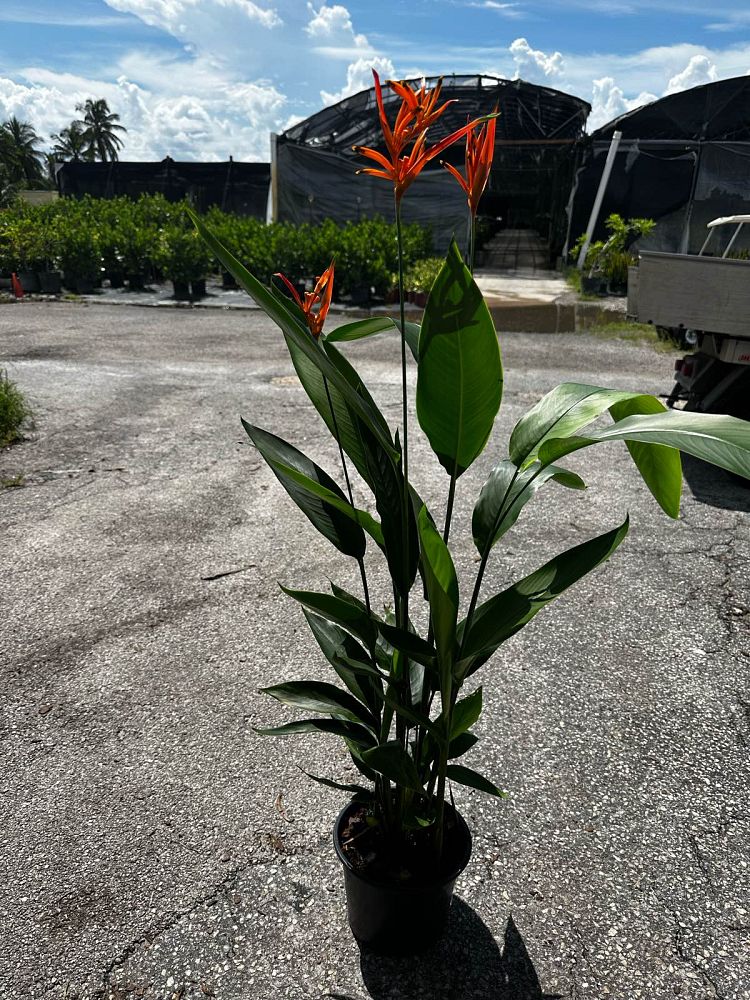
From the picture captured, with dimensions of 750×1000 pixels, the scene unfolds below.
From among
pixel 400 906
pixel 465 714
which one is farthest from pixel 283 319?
pixel 400 906

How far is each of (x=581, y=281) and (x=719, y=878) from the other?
46.7ft

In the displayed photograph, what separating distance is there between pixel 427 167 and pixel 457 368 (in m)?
19.2

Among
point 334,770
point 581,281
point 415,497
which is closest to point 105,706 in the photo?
point 334,770

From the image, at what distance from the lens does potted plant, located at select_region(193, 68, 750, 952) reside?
104 centimetres

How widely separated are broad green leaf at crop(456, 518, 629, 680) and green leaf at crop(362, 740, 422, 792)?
22cm

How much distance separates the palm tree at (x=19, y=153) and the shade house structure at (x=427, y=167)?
101ft

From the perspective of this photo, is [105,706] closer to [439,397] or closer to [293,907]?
[293,907]

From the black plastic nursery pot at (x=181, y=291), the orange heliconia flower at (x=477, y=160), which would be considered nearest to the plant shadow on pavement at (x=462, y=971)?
the orange heliconia flower at (x=477, y=160)

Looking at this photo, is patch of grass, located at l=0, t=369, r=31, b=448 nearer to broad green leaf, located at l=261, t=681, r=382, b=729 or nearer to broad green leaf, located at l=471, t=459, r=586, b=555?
broad green leaf, located at l=261, t=681, r=382, b=729

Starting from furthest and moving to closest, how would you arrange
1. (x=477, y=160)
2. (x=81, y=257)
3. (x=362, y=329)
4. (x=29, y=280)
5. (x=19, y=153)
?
(x=19, y=153)
(x=29, y=280)
(x=81, y=257)
(x=362, y=329)
(x=477, y=160)

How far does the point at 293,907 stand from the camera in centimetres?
181

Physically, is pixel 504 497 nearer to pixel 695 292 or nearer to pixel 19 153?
pixel 695 292

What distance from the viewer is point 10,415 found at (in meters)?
5.47

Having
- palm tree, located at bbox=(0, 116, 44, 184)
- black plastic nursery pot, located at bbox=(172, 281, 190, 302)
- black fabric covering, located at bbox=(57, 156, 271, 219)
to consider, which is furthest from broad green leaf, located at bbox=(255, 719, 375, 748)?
palm tree, located at bbox=(0, 116, 44, 184)
